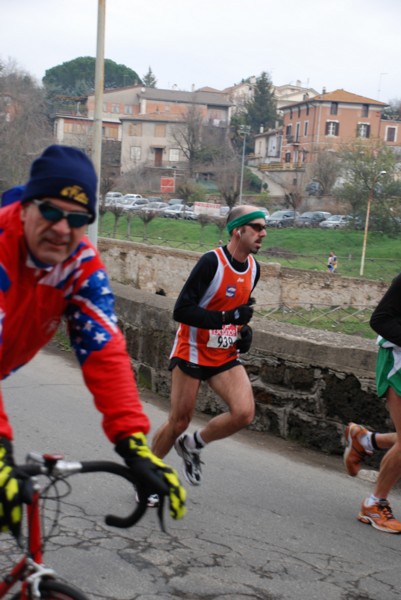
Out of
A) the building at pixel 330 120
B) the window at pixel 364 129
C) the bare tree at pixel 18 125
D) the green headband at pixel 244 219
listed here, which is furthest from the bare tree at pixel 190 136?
the green headband at pixel 244 219

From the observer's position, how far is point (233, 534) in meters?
5.20

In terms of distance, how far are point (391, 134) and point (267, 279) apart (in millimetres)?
70831

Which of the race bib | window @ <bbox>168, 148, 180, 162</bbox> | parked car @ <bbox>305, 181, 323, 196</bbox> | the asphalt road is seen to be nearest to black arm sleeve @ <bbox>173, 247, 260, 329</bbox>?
the race bib

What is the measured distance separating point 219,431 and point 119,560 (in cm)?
133

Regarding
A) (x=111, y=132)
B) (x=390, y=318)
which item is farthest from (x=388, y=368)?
(x=111, y=132)

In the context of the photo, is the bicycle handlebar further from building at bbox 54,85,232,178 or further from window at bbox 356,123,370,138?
window at bbox 356,123,370,138

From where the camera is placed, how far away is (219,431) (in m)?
5.70

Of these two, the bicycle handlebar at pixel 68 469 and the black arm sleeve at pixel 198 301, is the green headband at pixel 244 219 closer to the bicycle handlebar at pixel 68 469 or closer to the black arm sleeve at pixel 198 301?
the black arm sleeve at pixel 198 301

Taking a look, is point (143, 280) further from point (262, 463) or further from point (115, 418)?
point (115, 418)

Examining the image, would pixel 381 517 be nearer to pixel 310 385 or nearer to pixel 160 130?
pixel 310 385

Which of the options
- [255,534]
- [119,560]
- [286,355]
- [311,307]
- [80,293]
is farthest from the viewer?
[311,307]

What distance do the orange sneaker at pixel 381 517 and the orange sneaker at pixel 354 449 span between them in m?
0.41

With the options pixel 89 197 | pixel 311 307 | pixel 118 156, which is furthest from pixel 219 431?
pixel 118 156

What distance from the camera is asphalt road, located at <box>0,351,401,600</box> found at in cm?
444
